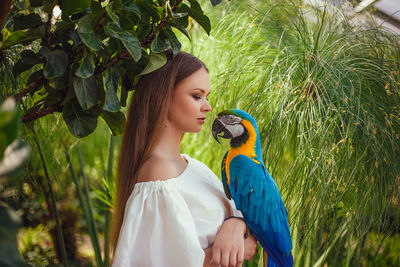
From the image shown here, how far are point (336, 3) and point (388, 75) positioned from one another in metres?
0.33

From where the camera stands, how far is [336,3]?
4.14 ft

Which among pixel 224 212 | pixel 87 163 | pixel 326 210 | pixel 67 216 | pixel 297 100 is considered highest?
pixel 297 100

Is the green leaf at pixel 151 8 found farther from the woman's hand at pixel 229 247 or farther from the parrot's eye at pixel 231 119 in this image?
the woman's hand at pixel 229 247

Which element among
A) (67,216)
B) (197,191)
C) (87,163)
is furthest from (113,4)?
(67,216)

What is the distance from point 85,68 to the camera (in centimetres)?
66

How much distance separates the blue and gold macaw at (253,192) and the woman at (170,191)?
0.04 meters

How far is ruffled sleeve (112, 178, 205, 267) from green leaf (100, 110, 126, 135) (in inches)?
6.6

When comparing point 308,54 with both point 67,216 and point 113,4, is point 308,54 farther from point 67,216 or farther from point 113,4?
point 67,216

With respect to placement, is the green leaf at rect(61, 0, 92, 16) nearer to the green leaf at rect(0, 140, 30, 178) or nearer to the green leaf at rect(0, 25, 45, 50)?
the green leaf at rect(0, 25, 45, 50)

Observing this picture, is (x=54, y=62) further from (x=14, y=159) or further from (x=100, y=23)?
(x=14, y=159)

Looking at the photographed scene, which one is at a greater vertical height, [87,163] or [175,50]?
[175,50]

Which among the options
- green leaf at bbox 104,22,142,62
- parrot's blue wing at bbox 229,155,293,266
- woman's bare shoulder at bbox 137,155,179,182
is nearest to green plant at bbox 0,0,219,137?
green leaf at bbox 104,22,142,62

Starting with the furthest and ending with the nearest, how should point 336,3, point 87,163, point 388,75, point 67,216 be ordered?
point 67,216
point 87,163
point 336,3
point 388,75

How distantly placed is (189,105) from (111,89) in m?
0.19
